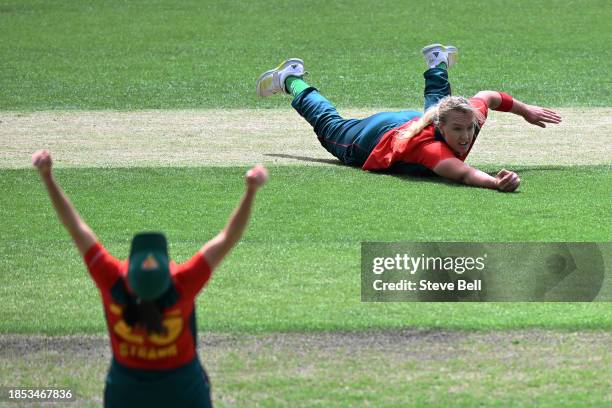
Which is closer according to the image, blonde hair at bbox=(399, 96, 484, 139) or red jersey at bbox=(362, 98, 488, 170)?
blonde hair at bbox=(399, 96, 484, 139)

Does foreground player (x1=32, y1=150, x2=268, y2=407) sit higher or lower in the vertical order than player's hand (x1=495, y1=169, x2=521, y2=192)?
lower

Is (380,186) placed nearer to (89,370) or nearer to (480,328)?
(480,328)

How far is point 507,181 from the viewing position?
10.3 metres

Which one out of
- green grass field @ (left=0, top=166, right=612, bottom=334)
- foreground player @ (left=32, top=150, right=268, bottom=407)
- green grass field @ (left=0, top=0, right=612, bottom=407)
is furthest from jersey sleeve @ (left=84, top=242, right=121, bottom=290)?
green grass field @ (left=0, top=166, right=612, bottom=334)

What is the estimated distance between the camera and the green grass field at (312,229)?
21.9 feet

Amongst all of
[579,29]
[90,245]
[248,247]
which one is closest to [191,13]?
[579,29]

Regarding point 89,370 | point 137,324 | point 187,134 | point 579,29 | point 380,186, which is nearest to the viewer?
point 137,324

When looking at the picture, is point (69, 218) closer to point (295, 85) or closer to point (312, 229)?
point (312, 229)

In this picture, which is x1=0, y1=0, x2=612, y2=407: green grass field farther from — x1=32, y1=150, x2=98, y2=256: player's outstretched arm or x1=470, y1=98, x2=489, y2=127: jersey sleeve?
x1=32, y1=150, x2=98, y2=256: player's outstretched arm

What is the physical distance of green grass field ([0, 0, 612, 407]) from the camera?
21.9 ft

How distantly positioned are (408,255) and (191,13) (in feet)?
44.5

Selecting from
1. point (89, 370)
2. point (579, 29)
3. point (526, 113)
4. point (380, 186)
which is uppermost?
point (579, 29)

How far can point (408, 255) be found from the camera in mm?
8719

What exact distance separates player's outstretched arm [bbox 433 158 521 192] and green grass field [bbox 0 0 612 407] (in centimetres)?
10
